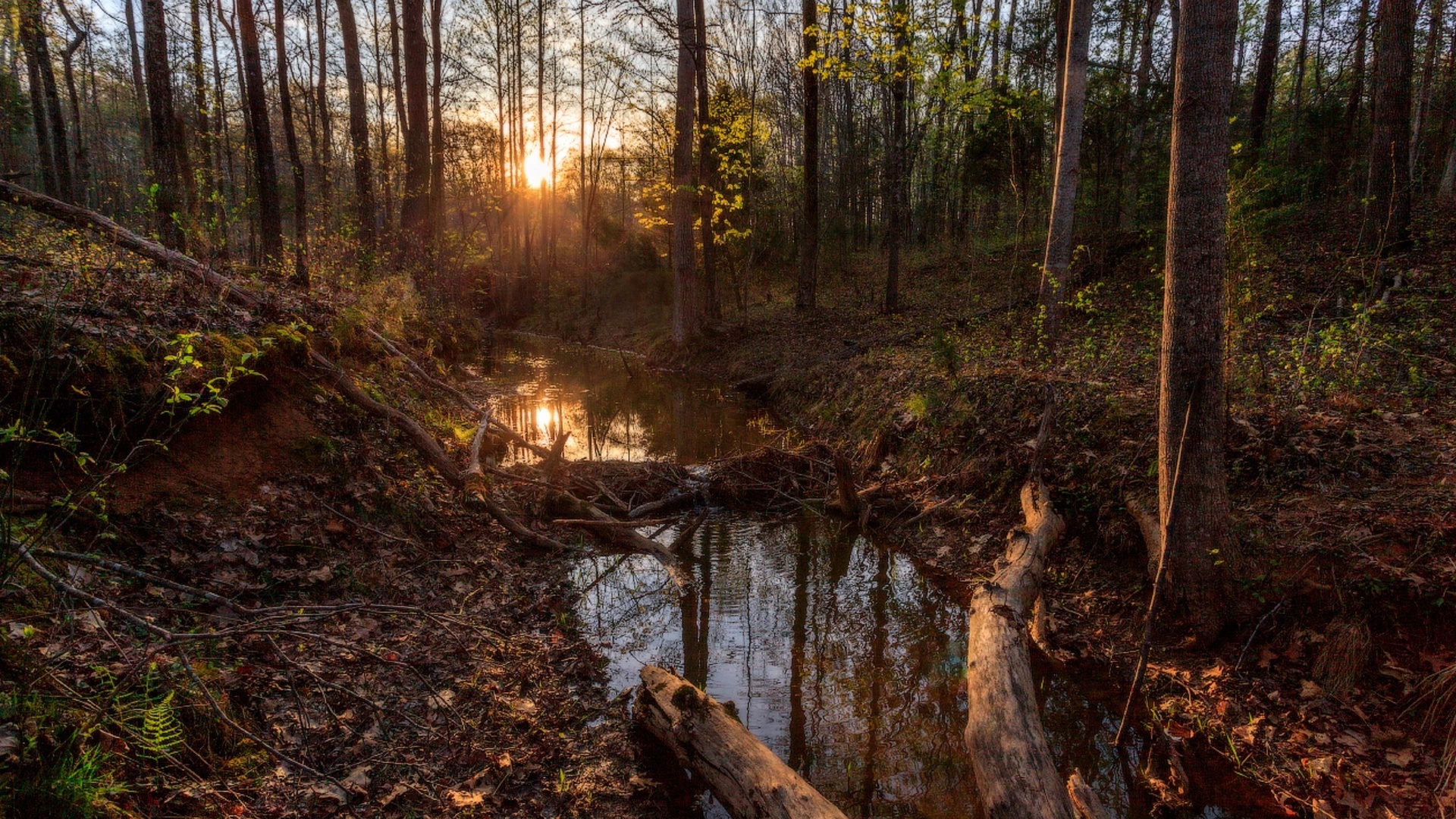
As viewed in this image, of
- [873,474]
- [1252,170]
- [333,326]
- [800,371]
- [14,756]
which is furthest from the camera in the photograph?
[800,371]

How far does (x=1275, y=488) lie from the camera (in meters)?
4.89

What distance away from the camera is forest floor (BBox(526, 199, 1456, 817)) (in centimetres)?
355

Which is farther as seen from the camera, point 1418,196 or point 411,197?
point 411,197

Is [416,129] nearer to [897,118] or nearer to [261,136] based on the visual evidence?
[261,136]

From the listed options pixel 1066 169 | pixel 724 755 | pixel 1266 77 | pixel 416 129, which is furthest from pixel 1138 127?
pixel 724 755

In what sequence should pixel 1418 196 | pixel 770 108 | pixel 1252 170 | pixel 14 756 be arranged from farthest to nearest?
pixel 770 108 < pixel 1418 196 < pixel 1252 170 < pixel 14 756

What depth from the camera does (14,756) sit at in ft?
6.36

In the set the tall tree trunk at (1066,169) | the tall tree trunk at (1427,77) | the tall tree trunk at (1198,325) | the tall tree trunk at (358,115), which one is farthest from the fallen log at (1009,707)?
the tall tree trunk at (358,115)

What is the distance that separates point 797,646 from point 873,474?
13.0 ft

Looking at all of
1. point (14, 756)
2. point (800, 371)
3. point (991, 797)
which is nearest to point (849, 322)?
point (800, 371)

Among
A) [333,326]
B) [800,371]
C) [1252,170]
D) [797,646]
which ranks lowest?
[797,646]

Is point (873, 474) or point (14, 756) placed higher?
point (14, 756)

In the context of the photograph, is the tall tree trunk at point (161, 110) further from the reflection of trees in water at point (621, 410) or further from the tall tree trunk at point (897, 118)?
the tall tree trunk at point (897, 118)

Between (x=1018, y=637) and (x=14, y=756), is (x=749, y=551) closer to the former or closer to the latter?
(x=1018, y=637)
